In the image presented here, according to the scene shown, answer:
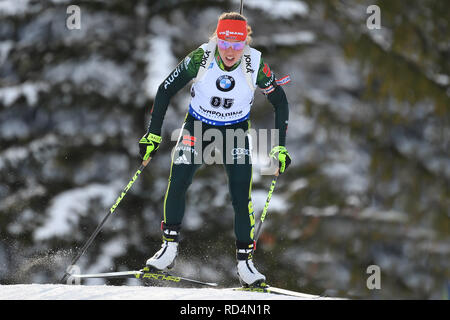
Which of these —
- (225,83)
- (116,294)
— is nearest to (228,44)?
(225,83)

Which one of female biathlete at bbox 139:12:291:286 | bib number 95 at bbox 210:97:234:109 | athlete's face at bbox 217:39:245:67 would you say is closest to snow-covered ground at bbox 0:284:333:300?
female biathlete at bbox 139:12:291:286

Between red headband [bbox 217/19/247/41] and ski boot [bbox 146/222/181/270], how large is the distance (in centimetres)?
193

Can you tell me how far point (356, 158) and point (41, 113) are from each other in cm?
796

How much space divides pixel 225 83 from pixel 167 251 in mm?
1788

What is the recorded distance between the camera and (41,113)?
1243 centimetres

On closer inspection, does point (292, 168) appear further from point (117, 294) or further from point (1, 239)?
point (117, 294)

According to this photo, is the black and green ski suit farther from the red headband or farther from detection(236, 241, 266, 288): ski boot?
the red headband

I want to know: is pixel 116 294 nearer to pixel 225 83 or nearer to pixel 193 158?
pixel 193 158

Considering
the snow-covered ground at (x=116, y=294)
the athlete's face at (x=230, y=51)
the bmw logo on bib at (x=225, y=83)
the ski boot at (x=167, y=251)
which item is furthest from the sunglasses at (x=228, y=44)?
the snow-covered ground at (x=116, y=294)

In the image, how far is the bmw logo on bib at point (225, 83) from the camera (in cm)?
512

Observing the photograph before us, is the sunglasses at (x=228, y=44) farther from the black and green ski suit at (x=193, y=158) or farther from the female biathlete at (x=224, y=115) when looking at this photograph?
the black and green ski suit at (x=193, y=158)

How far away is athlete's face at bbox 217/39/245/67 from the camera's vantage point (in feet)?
16.4
